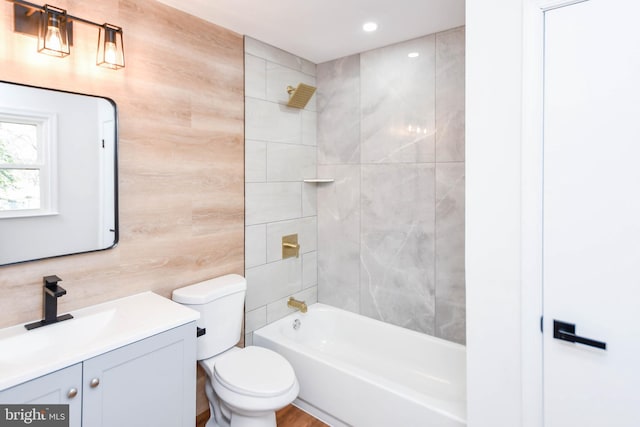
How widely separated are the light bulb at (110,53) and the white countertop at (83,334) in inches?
46.4

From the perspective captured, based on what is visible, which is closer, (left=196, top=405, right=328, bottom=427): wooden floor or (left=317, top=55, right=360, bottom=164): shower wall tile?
(left=196, top=405, right=328, bottom=427): wooden floor

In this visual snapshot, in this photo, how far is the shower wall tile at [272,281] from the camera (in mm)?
2586

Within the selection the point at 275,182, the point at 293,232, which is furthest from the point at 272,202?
the point at 293,232

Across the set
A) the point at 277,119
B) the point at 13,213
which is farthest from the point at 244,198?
the point at 13,213

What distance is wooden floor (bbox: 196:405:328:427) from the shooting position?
2240 mm

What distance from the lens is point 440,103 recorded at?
7.91 ft

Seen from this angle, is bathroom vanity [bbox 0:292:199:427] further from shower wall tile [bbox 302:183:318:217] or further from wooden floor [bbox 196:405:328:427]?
shower wall tile [bbox 302:183:318:217]

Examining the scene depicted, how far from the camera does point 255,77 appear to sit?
8.27ft

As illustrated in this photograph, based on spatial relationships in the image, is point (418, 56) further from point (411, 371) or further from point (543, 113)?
point (411, 371)

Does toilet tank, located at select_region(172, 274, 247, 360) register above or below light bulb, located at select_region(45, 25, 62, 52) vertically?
below

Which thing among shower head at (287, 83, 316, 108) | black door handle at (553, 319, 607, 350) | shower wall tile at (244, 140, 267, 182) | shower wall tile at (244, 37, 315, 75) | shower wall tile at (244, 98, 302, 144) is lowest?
black door handle at (553, 319, 607, 350)

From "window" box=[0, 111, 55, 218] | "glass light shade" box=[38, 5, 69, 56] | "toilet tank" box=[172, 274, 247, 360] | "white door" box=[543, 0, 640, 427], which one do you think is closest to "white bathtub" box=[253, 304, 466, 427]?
"toilet tank" box=[172, 274, 247, 360]

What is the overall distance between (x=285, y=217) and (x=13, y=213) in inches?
65.0

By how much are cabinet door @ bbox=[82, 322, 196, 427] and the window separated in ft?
2.47
